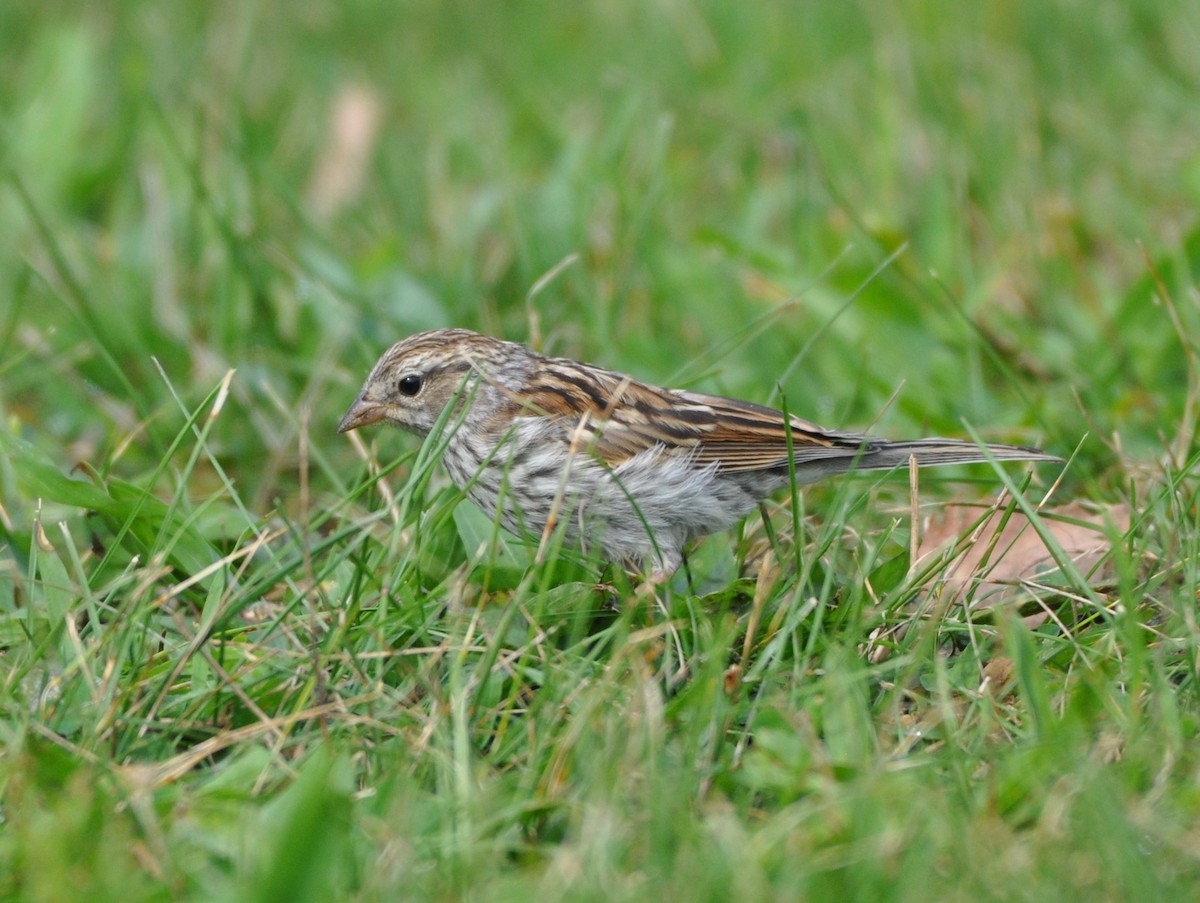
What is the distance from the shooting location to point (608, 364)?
229 inches

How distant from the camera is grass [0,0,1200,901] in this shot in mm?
2918

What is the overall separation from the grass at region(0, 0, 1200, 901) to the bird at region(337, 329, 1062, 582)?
0.55 feet

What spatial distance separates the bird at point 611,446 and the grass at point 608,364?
169 millimetres

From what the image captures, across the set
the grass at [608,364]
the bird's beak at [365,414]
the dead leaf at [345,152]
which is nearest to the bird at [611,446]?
the bird's beak at [365,414]

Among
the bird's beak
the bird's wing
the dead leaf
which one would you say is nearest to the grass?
the dead leaf

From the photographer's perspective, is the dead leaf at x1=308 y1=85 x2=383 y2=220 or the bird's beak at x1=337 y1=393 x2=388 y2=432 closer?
the bird's beak at x1=337 y1=393 x2=388 y2=432

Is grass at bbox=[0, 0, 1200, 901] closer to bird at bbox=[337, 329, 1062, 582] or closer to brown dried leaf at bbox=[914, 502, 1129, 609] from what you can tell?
brown dried leaf at bbox=[914, 502, 1129, 609]

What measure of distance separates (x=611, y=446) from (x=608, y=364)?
4.16ft

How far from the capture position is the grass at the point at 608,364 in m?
2.92

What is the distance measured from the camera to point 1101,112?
309 inches

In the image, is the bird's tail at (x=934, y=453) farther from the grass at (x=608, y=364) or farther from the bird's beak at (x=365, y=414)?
the bird's beak at (x=365, y=414)

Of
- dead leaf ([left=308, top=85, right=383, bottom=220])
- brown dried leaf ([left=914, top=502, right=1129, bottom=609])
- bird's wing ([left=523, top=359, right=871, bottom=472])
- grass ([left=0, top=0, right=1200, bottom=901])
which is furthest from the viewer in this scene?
dead leaf ([left=308, top=85, right=383, bottom=220])

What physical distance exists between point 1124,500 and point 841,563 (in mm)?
911

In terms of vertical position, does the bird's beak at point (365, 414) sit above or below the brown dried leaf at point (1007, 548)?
above
